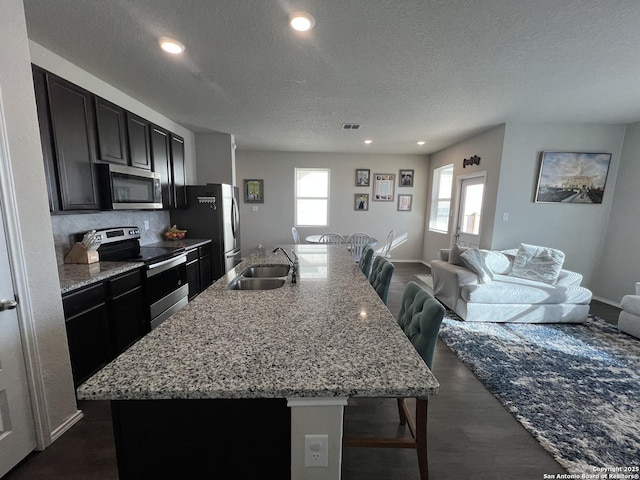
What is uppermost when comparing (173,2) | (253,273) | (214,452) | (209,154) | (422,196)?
(173,2)

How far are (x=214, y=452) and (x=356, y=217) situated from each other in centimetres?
561

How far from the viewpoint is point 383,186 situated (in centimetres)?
615

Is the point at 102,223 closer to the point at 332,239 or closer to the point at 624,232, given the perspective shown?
the point at 332,239

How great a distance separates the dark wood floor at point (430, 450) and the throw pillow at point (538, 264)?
214cm

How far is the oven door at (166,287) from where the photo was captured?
250cm

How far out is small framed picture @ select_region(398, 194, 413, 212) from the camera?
621 centimetres

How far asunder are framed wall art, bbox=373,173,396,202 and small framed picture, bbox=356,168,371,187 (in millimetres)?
169

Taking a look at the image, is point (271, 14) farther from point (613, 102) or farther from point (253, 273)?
point (613, 102)

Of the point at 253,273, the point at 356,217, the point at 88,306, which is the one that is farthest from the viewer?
the point at 356,217

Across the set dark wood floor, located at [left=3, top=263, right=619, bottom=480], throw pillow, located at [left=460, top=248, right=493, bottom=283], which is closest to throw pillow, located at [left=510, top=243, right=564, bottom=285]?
throw pillow, located at [left=460, top=248, right=493, bottom=283]

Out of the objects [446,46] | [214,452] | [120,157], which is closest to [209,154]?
[120,157]

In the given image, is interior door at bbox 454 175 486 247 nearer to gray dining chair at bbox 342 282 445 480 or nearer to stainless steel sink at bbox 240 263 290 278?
stainless steel sink at bbox 240 263 290 278

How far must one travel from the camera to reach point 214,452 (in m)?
0.88

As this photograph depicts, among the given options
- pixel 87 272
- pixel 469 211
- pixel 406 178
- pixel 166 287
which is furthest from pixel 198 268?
pixel 406 178
